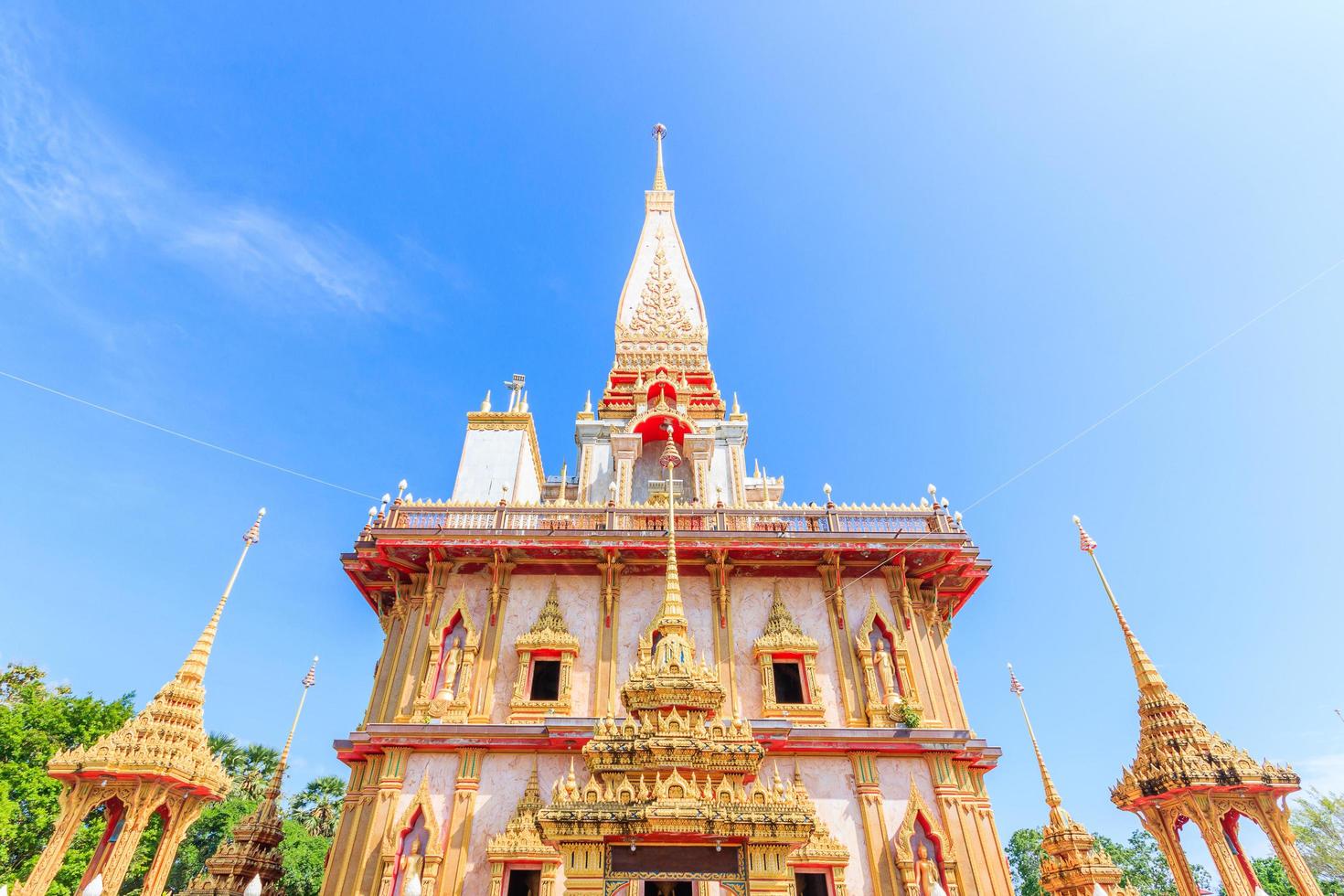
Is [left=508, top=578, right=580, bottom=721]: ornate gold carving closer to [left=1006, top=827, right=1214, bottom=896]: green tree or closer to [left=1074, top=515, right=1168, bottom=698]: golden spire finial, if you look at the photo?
[left=1074, top=515, right=1168, bottom=698]: golden spire finial

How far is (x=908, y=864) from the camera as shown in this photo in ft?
44.6

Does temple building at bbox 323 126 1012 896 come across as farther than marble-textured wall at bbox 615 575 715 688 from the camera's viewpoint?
No

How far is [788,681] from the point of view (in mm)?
16422

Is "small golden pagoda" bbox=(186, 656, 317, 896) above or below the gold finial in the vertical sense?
below

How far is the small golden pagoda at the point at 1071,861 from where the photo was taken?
17.4 meters

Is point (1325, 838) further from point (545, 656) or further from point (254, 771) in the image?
point (254, 771)

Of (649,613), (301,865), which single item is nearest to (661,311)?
(649,613)

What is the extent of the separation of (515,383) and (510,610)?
44.1 ft

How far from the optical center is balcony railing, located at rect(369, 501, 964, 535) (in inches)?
699

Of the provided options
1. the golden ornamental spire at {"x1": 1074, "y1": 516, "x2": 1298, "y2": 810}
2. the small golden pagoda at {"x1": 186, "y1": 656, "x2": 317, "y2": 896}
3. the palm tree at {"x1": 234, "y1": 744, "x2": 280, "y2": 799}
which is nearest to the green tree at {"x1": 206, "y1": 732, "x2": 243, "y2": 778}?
the palm tree at {"x1": 234, "y1": 744, "x2": 280, "y2": 799}

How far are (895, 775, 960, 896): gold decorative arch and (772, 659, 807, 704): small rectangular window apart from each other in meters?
3.00

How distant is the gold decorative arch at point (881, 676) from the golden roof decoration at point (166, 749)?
14602 mm

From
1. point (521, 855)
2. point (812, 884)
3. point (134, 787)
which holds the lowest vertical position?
point (812, 884)

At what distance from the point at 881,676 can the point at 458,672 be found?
1004 cm
